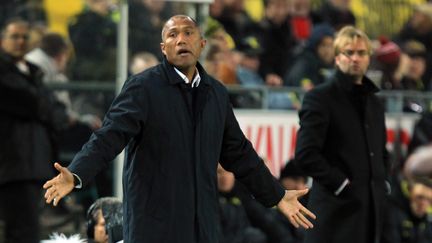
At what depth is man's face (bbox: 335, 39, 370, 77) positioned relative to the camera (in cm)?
869

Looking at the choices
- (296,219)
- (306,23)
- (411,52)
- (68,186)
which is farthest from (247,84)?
(68,186)

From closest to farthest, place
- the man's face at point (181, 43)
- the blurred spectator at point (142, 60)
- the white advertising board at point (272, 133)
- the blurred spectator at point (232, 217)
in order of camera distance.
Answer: the man's face at point (181, 43) < the blurred spectator at point (142, 60) < the blurred spectator at point (232, 217) < the white advertising board at point (272, 133)

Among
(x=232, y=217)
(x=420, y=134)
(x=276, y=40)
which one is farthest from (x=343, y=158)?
(x=276, y=40)

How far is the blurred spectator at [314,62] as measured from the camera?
13.1m

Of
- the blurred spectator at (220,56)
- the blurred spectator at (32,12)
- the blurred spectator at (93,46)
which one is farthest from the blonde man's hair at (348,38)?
the blurred spectator at (32,12)

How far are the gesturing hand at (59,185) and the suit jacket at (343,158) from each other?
284 cm

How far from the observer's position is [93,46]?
11.4 metres

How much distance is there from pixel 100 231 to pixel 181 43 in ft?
6.52

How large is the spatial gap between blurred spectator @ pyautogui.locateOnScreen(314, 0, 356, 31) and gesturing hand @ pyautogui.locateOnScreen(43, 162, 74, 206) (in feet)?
31.5

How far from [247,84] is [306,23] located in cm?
227

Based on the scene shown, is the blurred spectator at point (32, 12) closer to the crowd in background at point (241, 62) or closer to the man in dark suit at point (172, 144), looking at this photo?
the crowd in background at point (241, 62)

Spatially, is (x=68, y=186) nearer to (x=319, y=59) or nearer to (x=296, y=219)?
(x=296, y=219)

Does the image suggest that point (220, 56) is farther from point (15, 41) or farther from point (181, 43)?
point (181, 43)

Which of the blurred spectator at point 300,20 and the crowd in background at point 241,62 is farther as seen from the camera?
the blurred spectator at point 300,20
